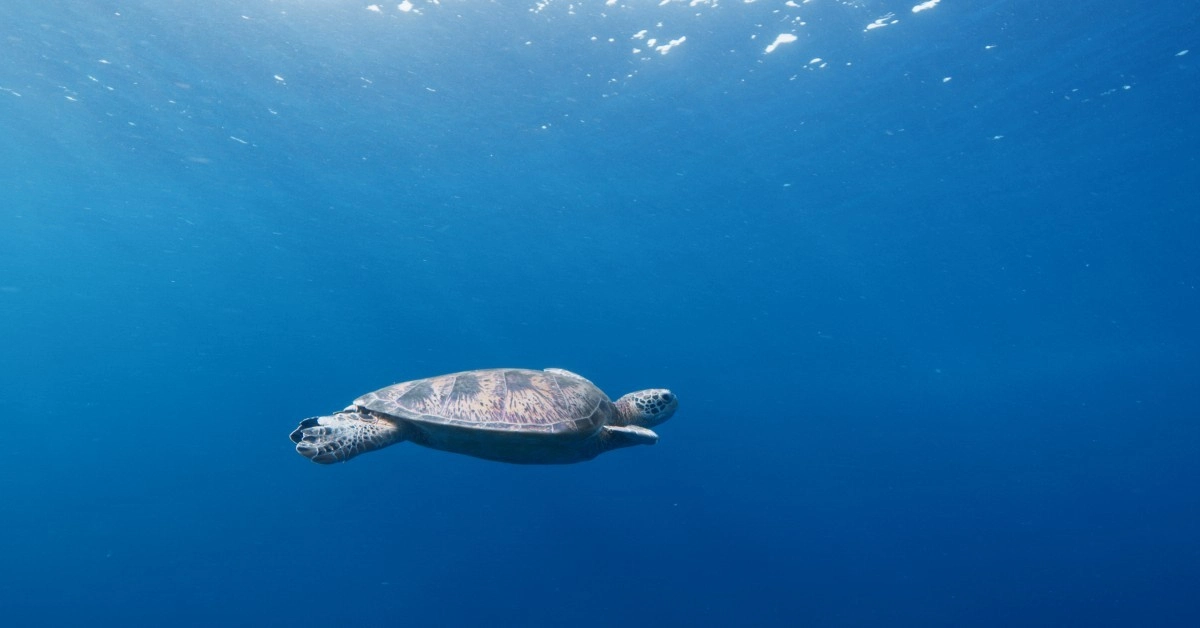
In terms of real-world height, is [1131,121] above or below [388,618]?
above

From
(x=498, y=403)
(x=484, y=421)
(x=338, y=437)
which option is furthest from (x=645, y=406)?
(x=338, y=437)

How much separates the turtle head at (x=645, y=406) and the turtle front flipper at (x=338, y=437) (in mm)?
2354

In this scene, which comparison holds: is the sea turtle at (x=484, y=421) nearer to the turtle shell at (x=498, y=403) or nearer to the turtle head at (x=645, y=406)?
the turtle shell at (x=498, y=403)

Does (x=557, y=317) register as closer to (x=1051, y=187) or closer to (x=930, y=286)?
(x=930, y=286)

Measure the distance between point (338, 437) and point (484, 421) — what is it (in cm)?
121

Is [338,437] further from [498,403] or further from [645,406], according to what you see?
[645,406]

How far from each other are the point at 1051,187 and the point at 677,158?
732 inches

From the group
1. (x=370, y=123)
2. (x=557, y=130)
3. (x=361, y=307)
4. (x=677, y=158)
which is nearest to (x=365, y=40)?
(x=370, y=123)

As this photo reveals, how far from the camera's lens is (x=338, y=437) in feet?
16.9

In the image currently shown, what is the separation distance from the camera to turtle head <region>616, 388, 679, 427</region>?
662 cm

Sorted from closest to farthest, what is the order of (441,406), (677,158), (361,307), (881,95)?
(441,406), (881,95), (677,158), (361,307)

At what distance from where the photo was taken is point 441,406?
213 inches

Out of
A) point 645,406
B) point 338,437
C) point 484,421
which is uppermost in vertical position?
point 338,437

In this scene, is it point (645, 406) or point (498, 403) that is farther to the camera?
point (645, 406)
